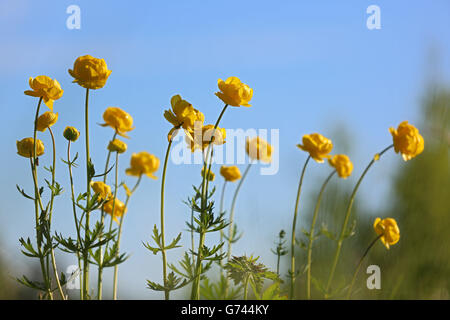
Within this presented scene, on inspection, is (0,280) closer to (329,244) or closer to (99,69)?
(99,69)

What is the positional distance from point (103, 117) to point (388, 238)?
2.29ft

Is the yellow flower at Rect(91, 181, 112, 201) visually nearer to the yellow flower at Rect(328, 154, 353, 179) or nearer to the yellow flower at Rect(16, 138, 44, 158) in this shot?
the yellow flower at Rect(16, 138, 44, 158)

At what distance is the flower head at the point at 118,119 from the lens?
0.74 m

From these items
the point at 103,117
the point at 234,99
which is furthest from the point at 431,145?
the point at 103,117

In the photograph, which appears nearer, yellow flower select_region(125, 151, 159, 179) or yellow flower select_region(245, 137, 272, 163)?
→ yellow flower select_region(125, 151, 159, 179)

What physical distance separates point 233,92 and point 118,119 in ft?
0.65

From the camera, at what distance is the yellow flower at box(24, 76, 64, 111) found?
28.5 inches

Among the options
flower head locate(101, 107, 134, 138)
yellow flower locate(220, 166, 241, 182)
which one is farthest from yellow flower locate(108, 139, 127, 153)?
yellow flower locate(220, 166, 241, 182)

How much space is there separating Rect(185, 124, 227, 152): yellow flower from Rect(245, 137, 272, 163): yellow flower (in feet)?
0.99

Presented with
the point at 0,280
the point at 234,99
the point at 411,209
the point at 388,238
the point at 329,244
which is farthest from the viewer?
the point at 411,209

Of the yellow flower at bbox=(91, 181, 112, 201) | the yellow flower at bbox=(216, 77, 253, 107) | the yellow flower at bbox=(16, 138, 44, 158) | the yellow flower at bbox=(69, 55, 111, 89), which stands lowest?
the yellow flower at bbox=(91, 181, 112, 201)

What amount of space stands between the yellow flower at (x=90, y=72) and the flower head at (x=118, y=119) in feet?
0.17
